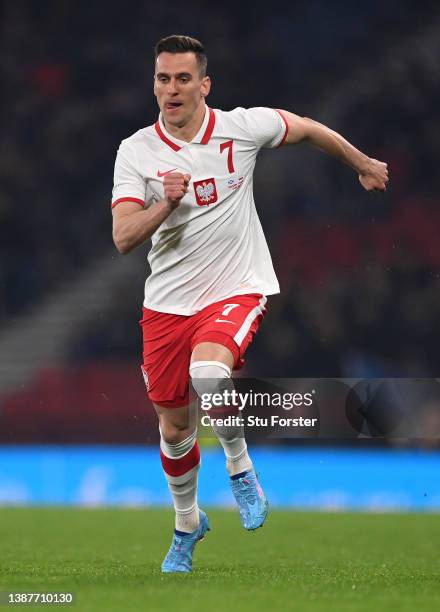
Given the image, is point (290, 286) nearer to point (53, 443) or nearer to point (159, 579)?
point (53, 443)

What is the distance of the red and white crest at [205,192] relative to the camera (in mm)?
5434

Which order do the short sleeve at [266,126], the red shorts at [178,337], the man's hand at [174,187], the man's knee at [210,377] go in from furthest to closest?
the short sleeve at [266,126] → the red shorts at [178,337] → the man's knee at [210,377] → the man's hand at [174,187]

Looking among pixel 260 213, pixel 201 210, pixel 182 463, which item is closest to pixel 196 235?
pixel 201 210

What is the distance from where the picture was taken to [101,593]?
14.7 feet

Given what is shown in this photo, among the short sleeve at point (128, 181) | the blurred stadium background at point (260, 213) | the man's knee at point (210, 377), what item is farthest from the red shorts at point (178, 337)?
the blurred stadium background at point (260, 213)

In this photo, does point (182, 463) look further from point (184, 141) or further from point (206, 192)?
point (184, 141)

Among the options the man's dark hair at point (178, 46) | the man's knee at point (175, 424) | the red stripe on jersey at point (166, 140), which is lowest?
the man's knee at point (175, 424)

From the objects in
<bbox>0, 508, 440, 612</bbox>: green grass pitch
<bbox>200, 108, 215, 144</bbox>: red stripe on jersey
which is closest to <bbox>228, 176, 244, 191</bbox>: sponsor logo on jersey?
<bbox>200, 108, 215, 144</bbox>: red stripe on jersey

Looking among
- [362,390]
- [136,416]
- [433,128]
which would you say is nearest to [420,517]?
[362,390]

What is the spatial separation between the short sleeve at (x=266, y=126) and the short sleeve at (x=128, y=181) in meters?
0.59

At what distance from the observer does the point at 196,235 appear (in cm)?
546

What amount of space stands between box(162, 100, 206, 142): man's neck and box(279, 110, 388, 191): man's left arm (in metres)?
0.44

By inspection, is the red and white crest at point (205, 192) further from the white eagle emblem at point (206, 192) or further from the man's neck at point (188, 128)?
the man's neck at point (188, 128)

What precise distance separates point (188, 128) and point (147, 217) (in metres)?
0.67
